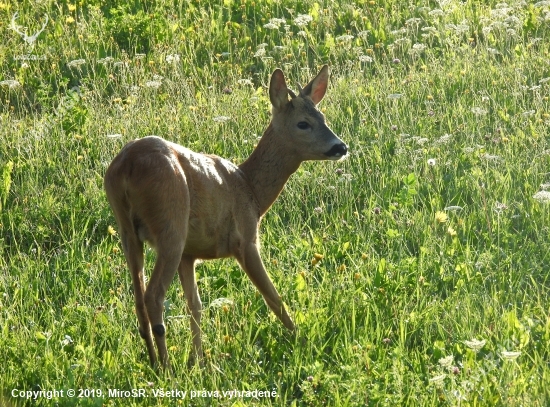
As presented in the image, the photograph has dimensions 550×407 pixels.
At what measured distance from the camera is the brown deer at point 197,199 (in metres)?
5.48

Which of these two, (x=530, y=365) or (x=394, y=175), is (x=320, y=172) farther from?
(x=530, y=365)

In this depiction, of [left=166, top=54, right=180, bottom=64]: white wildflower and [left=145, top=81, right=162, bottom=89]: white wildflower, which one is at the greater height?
[left=145, top=81, right=162, bottom=89]: white wildflower

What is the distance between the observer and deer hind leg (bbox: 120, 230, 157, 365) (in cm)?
554

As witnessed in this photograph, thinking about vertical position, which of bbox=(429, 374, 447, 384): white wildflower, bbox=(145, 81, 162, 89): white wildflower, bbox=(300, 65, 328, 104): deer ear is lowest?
bbox=(145, 81, 162, 89): white wildflower

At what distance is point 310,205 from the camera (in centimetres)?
786

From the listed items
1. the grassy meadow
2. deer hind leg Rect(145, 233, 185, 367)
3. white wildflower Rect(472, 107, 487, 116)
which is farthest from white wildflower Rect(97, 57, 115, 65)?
deer hind leg Rect(145, 233, 185, 367)

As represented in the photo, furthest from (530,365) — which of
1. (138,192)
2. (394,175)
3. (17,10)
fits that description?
(17,10)

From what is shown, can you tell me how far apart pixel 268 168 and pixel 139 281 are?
4.85 feet

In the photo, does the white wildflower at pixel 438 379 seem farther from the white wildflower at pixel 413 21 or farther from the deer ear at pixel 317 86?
the white wildflower at pixel 413 21

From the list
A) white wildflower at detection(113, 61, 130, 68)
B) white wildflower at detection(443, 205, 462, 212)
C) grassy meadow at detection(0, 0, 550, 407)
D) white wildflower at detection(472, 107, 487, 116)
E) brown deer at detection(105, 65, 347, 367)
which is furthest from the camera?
white wildflower at detection(113, 61, 130, 68)

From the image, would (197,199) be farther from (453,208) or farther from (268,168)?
(453,208)

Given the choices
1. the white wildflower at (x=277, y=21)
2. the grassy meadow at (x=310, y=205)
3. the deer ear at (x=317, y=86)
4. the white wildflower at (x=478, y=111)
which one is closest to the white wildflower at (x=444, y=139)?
the grassy meadow at (x=310, y=205)

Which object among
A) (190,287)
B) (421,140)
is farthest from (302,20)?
(190,287)

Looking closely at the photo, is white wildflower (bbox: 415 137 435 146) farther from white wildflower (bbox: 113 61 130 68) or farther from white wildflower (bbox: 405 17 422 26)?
white wildflower (bbox: 113 61 130 68)
